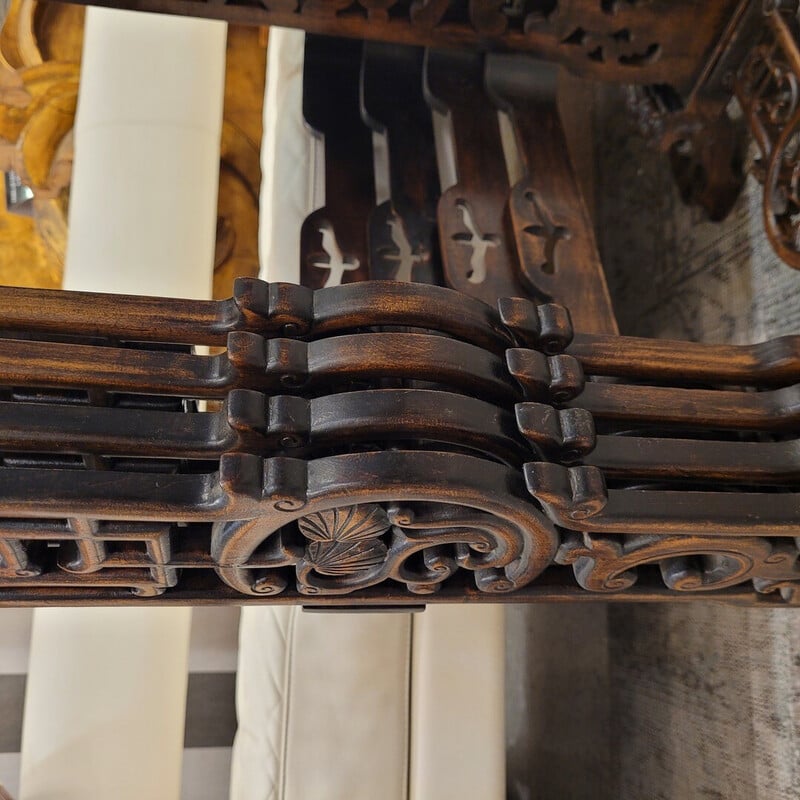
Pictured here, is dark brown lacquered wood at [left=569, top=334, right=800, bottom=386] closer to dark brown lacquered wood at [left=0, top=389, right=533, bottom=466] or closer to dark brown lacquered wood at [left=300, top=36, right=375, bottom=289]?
dark brown lacquered wood at [left=0, top=389, right=533, bottom=466]

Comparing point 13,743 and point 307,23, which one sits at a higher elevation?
point 307,23

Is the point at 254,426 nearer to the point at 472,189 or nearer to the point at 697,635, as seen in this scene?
the point at 472,189

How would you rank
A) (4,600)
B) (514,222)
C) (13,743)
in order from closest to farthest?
(4,600), (514,222), (13,743)

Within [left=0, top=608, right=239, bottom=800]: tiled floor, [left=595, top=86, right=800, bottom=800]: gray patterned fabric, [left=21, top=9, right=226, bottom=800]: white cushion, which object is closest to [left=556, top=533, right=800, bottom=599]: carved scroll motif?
A: [left=595, top=86, right=800, bottom=800]: gray patterned fabric

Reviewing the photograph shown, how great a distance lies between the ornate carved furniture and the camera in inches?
17.1

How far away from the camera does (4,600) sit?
20.9 inches

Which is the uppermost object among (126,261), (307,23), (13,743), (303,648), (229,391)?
(307,23)

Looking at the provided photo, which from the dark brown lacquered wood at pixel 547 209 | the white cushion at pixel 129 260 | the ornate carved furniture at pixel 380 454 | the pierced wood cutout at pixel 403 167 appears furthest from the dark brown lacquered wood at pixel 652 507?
the white cushion at pixel 129 260

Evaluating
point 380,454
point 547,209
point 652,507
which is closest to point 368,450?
point 380,454

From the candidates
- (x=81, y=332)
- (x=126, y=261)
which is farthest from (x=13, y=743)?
(x=81, y=332)

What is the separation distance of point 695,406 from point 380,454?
0.72ft

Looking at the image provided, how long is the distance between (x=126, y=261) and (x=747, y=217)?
705mm

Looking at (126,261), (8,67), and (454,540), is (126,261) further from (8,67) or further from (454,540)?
(454,540)

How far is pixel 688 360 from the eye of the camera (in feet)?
1.77
